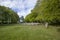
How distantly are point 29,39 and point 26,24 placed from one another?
3.71 ft

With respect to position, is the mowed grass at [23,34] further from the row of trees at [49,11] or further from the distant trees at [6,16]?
the row of trees at [49,11]

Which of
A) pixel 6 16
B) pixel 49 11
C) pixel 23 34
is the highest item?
pixel 49 11

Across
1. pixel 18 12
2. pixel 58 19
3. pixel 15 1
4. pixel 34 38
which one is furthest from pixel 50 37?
pixel 15 1

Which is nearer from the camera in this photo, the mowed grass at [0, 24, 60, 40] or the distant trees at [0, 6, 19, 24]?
the mowed grass at [0, 24, 60, 40]

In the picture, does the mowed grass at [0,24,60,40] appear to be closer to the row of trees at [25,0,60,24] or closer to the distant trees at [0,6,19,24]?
the distant trees at [0,6,19,24]

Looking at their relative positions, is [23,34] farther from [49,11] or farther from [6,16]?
[49,11]

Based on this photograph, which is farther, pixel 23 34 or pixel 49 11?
pixel 49 11

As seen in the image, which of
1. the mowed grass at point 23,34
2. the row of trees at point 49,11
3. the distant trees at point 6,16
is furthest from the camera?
the row of trees at point 49,11

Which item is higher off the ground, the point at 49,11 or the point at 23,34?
the point at 49,11

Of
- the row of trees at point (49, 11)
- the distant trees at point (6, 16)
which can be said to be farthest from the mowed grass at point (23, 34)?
the row of trees at point (49, 11)

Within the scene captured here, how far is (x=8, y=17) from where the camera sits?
4.66 meters

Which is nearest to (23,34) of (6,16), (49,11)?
(6,16)

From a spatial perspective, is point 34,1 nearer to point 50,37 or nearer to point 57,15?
point 57,15

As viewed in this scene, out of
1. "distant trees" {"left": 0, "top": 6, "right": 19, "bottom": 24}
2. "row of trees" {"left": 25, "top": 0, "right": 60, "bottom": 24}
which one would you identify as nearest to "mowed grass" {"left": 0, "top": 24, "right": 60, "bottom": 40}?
"distant trees" {"left": 0, "top": 6, "right": 19, "bottom": 24}
